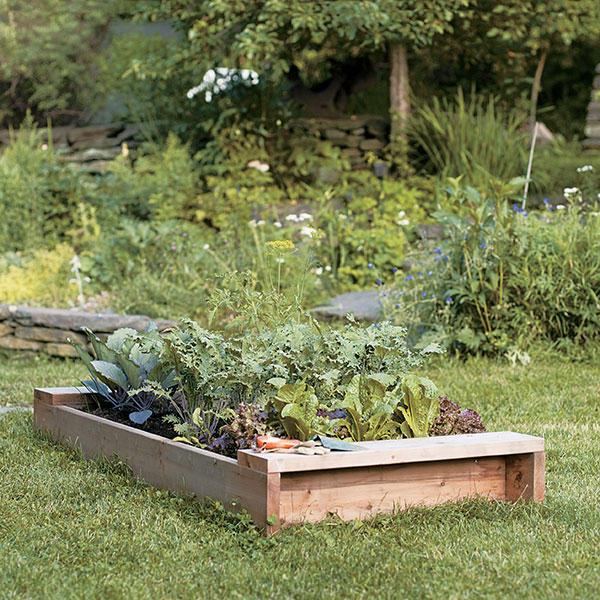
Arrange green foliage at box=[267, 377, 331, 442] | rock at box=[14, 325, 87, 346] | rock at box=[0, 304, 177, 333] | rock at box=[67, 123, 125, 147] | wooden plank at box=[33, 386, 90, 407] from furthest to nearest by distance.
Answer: rock at box=[67, 123, 125, 147] < rock at box=[14, 325, 87, 346] < rock at box=[0, 304, 177, 333] < wooden plank at box=[33, 386, 90, 407] < green foliage at box=[267, 377, 331, 442]

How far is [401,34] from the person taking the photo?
354 inches

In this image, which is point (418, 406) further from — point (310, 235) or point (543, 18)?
point (543, 18)

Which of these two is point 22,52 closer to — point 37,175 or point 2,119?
point 2,119

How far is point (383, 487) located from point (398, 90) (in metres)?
7.30

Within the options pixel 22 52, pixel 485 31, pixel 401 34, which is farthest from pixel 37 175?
pixel 485 31

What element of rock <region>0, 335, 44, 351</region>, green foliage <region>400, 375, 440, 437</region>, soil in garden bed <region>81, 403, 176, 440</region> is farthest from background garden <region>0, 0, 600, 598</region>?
green foliage <region>400, 375, 440, 437</region>

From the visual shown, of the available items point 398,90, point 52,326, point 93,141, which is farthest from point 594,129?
point 52,326

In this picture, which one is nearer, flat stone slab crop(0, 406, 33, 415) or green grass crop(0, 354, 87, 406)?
flat stone slab crop(0, 406, 33, 415)

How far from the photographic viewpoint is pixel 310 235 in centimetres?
547

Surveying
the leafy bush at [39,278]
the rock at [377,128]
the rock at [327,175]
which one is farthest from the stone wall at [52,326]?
the rock at [377,128]

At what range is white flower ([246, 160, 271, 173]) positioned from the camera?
28.4 ft

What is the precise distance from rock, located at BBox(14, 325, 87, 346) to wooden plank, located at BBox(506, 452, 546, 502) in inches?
158

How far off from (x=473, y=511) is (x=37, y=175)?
7030mm

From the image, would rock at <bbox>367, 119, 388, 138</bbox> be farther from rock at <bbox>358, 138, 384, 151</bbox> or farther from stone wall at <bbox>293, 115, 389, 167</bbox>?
rock at <bbox>358, 138, 384, 151</bbox>
